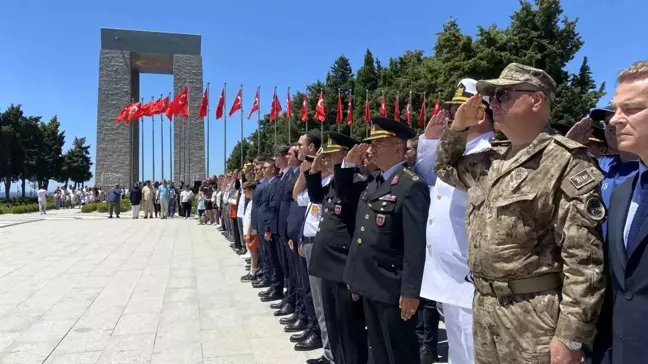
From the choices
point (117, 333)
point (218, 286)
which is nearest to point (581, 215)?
point (117, 333)

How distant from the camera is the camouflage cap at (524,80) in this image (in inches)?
73.7

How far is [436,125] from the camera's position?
2783 mm

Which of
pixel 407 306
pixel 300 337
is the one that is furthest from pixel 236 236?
pixel 407 306

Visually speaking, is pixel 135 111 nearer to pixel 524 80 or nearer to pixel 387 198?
pixel 387 198

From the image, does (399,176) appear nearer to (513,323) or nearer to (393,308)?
(393,308)

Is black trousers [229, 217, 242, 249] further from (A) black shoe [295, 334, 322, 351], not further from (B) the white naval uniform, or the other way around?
(B) the white naval uniform

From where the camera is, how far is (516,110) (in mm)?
1890

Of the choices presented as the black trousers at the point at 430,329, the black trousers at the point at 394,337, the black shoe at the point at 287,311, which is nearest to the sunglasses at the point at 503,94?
the black trousers at the point at 394,337

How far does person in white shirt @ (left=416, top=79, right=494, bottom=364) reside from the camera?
242 cm

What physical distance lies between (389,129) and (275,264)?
359 centimetres

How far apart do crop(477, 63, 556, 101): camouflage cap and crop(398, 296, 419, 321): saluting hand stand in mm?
1140

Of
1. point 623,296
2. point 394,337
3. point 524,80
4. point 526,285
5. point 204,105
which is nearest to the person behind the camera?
point 623,296

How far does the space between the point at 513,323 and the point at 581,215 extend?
45 centimetres

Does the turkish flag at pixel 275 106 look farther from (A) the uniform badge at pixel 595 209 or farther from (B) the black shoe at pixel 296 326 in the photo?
(A) the uniform badge at pixel 595 209
